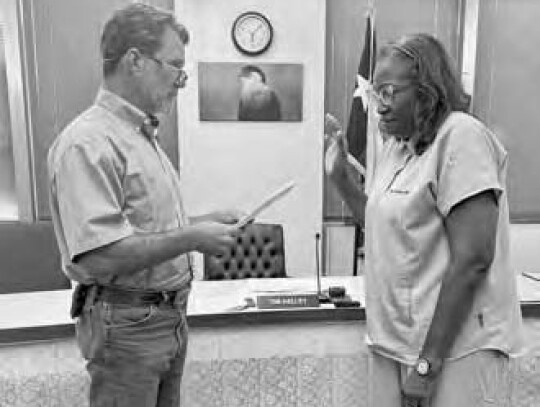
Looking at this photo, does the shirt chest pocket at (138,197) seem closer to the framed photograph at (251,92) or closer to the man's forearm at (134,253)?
the man's forearm at (134,253)

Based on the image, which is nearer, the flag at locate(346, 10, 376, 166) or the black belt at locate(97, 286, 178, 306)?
the black belt at locate(97, 286, 178, 306)

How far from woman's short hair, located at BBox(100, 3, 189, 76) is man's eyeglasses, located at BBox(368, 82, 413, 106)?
54 cm

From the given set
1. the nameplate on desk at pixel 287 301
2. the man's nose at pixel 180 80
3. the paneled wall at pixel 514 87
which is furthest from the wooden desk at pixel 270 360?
the paneled wall at pixel 514 87

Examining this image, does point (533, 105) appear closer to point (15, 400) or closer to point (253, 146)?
point (253, 146)

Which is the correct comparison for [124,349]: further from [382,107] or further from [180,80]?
[382,107]

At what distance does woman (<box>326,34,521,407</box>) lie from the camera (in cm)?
114

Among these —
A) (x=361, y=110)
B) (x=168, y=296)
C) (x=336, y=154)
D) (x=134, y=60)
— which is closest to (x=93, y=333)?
(x=168, y=296)

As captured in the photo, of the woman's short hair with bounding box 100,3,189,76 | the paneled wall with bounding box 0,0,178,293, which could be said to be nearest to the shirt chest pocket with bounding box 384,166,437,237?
the woman's short hair with bounding box 100,3,189,76

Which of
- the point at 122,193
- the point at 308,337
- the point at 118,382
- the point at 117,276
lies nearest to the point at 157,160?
the point at 122,193

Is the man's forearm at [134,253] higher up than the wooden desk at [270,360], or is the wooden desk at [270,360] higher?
the man's forearm at [134,253]


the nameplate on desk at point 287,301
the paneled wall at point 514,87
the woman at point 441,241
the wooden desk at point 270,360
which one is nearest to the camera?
the woman at point 441,241

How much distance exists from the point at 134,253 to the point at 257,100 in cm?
264

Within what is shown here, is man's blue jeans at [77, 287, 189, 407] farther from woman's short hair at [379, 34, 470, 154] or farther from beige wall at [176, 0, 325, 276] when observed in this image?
beige wall at [176, 0, 325, 276]

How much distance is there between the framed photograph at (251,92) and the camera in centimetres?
359
